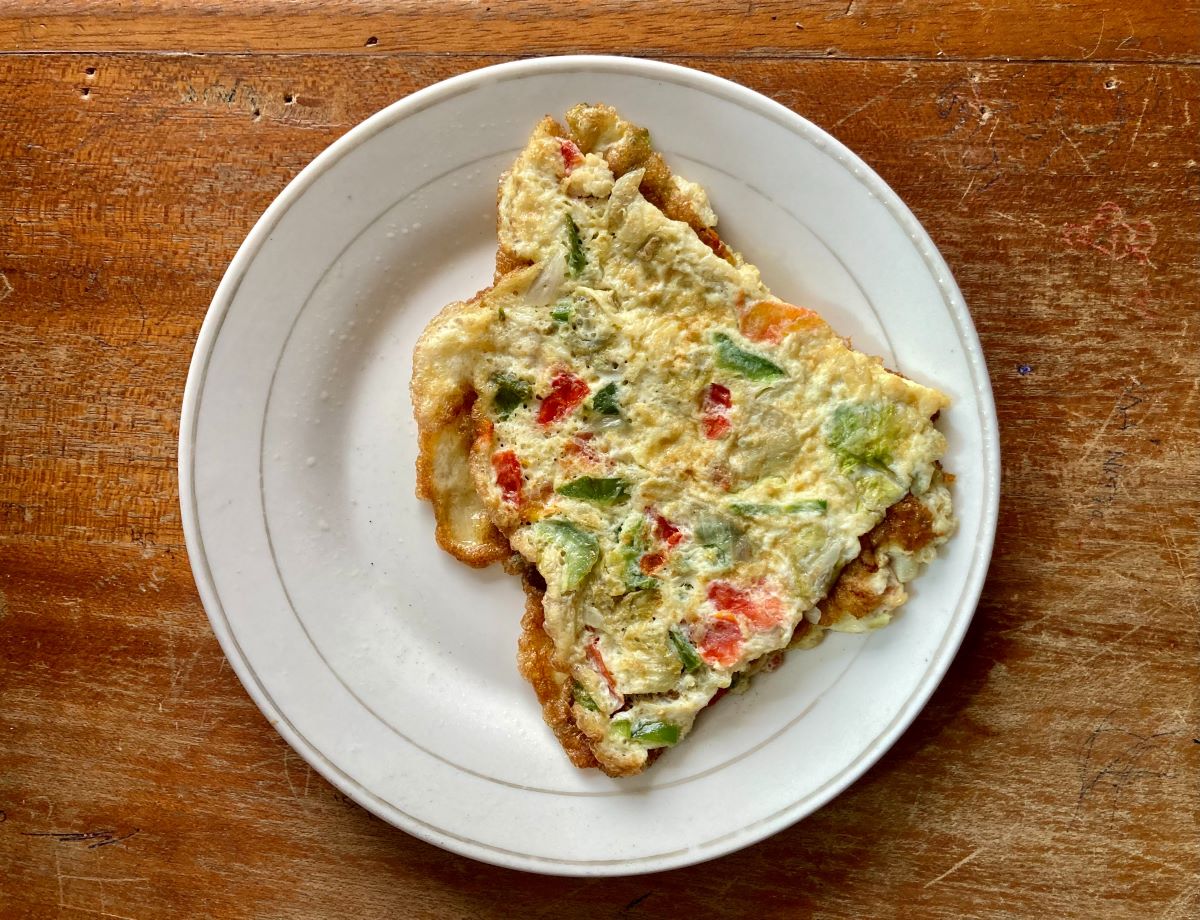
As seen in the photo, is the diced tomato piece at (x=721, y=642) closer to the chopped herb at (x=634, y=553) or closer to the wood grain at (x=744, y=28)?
the chopped herb at (x=634, y=553)

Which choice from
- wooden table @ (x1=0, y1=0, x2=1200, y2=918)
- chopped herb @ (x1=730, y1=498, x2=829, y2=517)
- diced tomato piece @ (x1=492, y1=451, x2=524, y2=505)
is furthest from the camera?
wooden table @ (x1=0, y1=0, x2=1200, y2=918)

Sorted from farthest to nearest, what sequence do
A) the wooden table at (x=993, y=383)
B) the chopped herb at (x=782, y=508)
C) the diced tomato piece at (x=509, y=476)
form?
the wooden table at (x=993, y=383) → the diced tomato piece at (x=509, y=476) → the chopped herb at (x=782, y=508)

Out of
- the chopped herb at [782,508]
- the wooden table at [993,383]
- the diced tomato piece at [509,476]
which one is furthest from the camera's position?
the wooden table at [993,383]

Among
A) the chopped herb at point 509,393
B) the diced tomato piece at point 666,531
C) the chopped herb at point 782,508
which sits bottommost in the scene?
the diced tomato piece at point 666,531

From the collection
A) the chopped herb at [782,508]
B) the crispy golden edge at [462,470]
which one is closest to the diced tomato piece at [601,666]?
the crispy golden edge at [462,470]

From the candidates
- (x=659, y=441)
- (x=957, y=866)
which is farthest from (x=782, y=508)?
(x=957, y=866)

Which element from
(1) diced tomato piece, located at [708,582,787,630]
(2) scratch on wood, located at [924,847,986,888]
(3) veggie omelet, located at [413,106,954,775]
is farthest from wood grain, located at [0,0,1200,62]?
(2) scratch on wood, located at [924,847,986,888]

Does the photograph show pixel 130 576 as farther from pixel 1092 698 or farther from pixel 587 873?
pixel 1092 698

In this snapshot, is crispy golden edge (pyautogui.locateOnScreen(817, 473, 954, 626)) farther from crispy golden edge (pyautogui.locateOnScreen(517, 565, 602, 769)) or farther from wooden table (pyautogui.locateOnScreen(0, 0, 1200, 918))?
crispy golden edge (pyautogui.locateOnScreen(517, 565, 602, 769))
